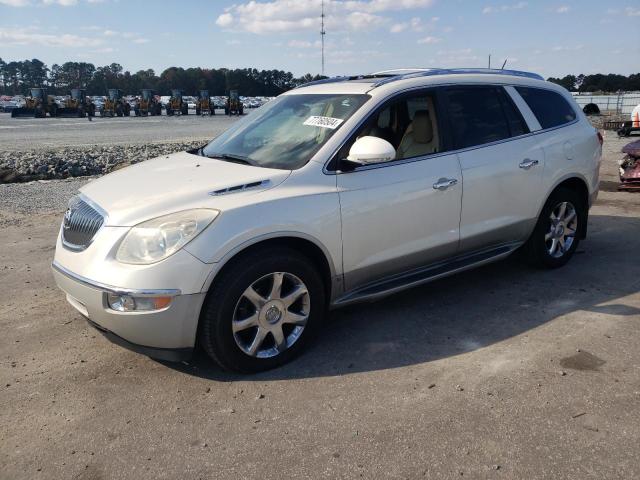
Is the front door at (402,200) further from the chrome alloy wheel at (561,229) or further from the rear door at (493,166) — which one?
the chrome alloy wheel at (561,229)

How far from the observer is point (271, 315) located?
11.5ft

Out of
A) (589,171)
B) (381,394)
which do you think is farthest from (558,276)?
(381,394)

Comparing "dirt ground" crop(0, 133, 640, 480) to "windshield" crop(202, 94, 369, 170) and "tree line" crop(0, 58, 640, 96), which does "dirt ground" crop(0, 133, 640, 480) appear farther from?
"tree line" crop(0, 58, 640, 96)

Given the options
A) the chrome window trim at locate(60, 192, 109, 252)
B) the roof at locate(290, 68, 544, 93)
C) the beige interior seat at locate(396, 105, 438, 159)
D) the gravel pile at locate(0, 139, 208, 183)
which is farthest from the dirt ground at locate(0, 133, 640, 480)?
the gravel pile at locate(0, 139, 208, 183)

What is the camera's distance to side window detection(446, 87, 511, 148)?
4.41 m

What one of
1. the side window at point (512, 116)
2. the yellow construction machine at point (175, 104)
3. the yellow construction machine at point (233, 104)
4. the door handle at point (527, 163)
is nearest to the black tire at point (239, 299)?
the door handle at point (527, 163)

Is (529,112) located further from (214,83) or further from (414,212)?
(214,83)

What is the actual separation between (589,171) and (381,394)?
11.7ft

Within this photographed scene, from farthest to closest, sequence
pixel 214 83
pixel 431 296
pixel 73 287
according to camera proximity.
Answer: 1. pixel 214 83
2. pixel 431 296
3. pixel 73 287

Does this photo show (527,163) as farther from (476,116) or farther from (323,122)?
(323,122)

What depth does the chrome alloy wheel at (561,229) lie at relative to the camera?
17.3 feet

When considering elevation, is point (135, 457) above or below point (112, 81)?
below

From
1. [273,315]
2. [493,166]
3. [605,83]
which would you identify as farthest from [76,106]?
[605,83]

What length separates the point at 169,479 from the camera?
2590 mm
